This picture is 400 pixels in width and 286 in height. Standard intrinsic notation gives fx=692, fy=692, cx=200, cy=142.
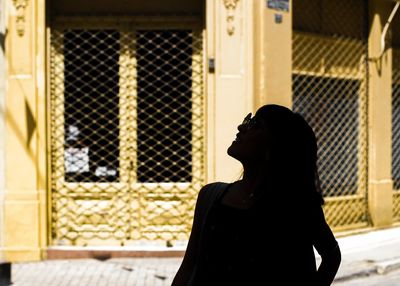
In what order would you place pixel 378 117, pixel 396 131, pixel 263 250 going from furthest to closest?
pixel 396 131 < pixel 378 117 < pixel 263 250

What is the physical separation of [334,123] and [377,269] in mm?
3382

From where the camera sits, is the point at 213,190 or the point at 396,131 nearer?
the point at 213,190

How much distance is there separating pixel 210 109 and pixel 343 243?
3154 mm

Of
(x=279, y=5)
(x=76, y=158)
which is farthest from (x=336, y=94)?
(x=76, y=158)

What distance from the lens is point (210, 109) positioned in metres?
9.98

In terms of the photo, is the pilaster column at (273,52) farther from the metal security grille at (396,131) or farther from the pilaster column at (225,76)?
the metal security grille at (396,131)

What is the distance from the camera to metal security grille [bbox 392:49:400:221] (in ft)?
42.5

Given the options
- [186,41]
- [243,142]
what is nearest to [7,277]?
[186,41]

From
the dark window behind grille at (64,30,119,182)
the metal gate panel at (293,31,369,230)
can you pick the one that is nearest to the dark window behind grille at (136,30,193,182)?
the dark window behind grille at (64,30,119,182)

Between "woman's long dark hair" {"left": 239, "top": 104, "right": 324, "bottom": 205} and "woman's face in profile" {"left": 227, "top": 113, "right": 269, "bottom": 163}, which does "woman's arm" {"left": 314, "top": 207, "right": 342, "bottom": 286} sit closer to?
"woman's long dark hair" {"left": 239, "top": 104, "right": 324, "bottom": 205}

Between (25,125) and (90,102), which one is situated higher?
(90,102)

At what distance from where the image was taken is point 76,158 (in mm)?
10094

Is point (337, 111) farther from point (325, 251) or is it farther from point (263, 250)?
point (263, 250)

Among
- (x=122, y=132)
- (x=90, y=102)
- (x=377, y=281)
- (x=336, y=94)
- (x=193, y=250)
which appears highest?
(x=336, y=94)
